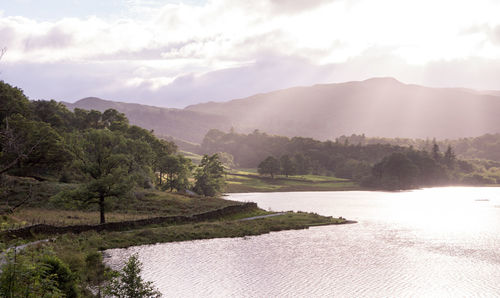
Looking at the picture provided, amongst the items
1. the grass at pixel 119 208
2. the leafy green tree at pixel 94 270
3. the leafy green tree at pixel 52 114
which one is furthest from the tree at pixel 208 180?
the leafy green tree at pixel 94 270

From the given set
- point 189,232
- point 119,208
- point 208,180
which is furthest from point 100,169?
point 208,180

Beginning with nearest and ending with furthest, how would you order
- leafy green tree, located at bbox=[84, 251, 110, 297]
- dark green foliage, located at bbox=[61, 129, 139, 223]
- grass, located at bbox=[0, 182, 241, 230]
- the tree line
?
leafy green tree, located at bbox=[84, 251, 110, 297] → the tree line → dark green foliage, located at bbox=[61, 129, 139, 223] → grass, located at bbox=[0, 182, 241, 230]

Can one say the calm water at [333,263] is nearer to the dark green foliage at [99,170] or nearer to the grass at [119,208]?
the dark green foliage at [99,170]

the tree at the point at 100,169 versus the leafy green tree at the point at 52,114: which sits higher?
the leafy green tree at the point at 52,114

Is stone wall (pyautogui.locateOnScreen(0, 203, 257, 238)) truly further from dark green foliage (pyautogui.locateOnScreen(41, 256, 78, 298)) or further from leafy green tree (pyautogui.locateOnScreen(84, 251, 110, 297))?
dark green foliage (pyautogui.locateOnScreen(41, 256, 78, 298))

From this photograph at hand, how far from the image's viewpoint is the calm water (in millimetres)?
38531

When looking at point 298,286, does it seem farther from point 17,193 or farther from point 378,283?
point 17,193

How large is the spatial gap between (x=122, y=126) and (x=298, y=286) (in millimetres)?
99555

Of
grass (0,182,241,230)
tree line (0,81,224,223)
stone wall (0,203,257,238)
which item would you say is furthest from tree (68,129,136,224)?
stone wall (0,203,257,238)

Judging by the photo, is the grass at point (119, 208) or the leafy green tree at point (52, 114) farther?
the leafy green tree at point (52, 114)

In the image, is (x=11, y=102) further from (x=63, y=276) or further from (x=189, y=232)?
(x=63, y=276)

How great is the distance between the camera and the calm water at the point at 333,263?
3853cm

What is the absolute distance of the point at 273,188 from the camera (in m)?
196

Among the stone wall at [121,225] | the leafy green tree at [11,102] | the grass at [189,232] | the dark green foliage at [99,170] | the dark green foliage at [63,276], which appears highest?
the leafy green tree at [11,102]
